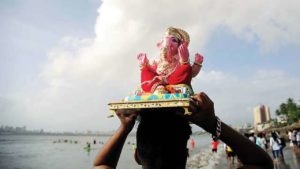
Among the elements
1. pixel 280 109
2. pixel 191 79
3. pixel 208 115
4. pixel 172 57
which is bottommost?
pixel 208 115

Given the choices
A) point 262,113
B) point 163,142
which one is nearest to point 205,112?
point 163,142

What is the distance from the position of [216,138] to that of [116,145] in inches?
27.2

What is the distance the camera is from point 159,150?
2.02 metres

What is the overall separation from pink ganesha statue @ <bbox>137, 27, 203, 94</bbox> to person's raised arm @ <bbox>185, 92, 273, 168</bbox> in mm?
1503

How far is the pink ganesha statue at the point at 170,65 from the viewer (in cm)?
354

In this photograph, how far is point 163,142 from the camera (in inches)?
80.0

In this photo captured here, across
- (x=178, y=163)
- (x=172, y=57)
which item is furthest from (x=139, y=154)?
(x=172, y=57)

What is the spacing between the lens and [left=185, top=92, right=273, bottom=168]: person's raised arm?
1767mm

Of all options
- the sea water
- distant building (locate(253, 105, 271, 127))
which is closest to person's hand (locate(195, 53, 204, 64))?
the sea water

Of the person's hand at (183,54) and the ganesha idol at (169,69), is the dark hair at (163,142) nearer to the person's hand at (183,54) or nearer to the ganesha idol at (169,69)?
the ganesha idol at (169,69)

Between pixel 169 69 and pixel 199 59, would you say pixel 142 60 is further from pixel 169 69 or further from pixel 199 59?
pixel 199 59

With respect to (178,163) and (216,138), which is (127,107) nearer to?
(178,163)

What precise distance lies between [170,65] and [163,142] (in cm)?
191

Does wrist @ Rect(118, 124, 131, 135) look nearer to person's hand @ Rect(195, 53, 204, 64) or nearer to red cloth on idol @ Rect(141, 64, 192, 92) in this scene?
red cloth on idol @ Rect(141, 64, 192, 92)
